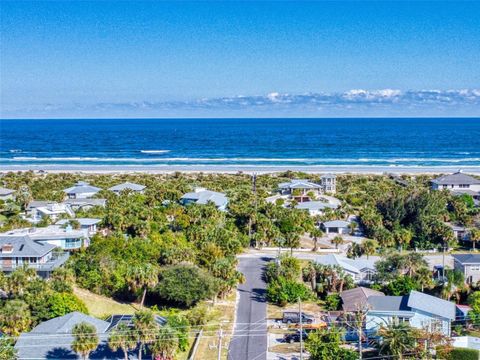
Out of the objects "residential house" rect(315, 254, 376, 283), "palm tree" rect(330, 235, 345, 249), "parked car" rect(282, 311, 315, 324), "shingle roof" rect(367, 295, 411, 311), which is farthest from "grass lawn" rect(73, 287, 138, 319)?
"palm tree" rect(330, 235, 345, 249)

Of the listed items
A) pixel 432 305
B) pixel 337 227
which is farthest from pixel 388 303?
pixel 337 227

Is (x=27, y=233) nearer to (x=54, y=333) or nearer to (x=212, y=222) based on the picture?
(x=212, y=222)

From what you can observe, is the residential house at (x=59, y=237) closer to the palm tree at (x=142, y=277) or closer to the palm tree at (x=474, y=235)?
the palm tree at (x=142, y=277)

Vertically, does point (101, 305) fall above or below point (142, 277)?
below

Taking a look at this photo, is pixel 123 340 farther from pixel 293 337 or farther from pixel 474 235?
pixel 474 235

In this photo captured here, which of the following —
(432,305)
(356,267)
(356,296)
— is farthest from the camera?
(356,267)

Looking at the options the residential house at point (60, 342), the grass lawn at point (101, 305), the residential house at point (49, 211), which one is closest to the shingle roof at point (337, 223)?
the residential house at point (49, 211)
